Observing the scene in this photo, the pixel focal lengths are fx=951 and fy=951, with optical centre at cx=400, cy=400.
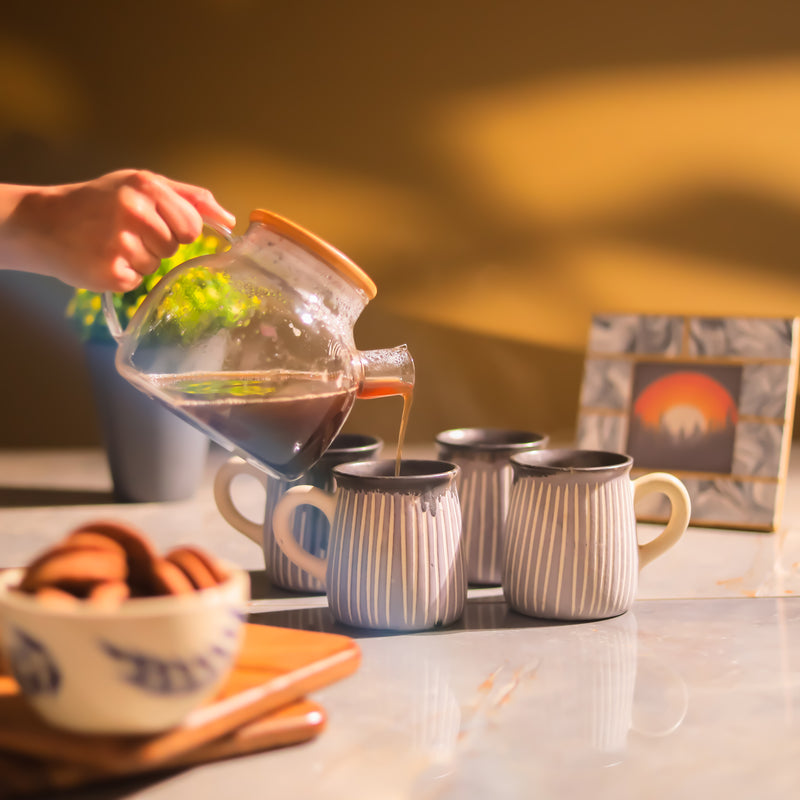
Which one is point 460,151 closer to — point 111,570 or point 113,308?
point 113,308

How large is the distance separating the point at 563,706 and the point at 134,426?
2.93 feet

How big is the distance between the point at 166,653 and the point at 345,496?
35 centimetres

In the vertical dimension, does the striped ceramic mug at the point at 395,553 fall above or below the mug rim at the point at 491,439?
below

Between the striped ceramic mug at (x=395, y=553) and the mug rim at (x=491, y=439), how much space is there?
0.16 m

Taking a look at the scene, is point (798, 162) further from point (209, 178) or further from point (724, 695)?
point (724, 695)

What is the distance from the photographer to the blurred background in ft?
6.72

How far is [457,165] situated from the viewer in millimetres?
2146

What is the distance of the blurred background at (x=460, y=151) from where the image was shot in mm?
2049

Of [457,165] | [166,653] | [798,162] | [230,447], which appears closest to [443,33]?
[457,165]

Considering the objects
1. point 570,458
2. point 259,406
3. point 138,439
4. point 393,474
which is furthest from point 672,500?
point 138,439

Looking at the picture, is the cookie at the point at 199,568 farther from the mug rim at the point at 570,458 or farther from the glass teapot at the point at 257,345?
the mug rim at the point at 570,458

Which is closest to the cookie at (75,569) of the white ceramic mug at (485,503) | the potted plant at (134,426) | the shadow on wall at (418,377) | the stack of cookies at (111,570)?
the stack of cookies at (111,570)

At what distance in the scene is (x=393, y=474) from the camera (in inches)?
34.6

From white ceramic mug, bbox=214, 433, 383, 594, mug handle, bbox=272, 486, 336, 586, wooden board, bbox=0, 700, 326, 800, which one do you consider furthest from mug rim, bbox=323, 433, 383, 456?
wooden board, bbox=0, 700, 326, 800
